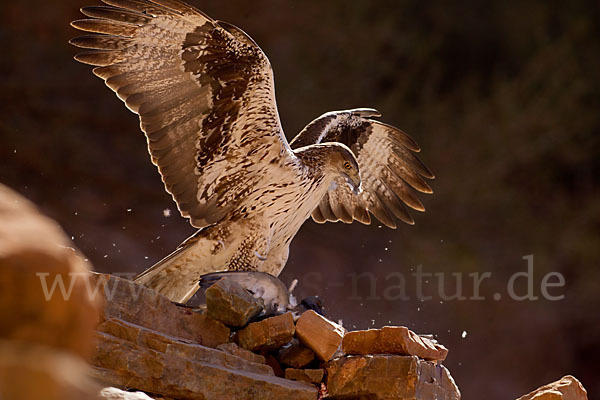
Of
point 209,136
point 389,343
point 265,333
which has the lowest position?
point 265,333

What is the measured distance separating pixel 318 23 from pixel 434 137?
1552 mm

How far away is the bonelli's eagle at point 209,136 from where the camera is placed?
112 inches

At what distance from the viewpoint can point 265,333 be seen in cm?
246

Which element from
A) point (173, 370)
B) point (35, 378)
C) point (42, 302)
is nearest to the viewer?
point (35, 378)

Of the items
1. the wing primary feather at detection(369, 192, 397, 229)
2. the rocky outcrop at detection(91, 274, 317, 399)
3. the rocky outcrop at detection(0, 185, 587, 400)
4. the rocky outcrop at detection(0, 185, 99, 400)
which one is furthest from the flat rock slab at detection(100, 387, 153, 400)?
the wing primary feather at detection(369, 192, 397, 229)

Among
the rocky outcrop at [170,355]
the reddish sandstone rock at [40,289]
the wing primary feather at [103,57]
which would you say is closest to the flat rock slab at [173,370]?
the rocky outcrop at [170,355]

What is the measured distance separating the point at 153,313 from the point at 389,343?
34.6 inches

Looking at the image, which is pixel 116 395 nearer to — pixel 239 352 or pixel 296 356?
pixel 239 352

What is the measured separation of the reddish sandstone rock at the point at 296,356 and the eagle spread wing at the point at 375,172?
1.43m

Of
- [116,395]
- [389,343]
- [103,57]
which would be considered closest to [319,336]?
[389,343]

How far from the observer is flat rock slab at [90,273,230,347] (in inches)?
86.3

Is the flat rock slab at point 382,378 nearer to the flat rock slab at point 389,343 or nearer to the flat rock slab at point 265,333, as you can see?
the flat rock slab at point 389,343

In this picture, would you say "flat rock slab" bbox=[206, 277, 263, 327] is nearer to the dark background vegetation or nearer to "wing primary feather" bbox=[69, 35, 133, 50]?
"wing primary feather" bbox=[69, 35, 133, 50]

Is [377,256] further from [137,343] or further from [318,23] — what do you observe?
[137,343]
